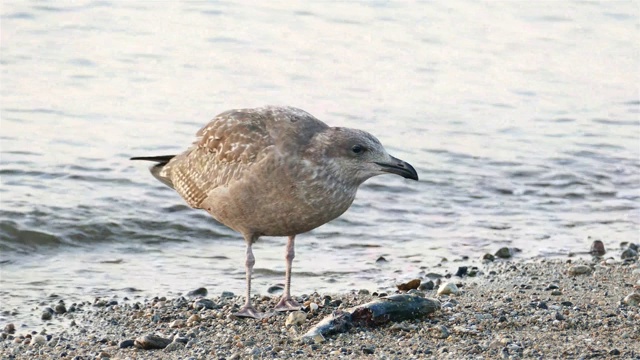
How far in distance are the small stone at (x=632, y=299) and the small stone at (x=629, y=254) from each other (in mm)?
1960

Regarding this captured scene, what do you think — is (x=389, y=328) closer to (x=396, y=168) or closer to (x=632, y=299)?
(x=396, y=168)

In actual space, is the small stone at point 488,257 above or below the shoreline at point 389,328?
below

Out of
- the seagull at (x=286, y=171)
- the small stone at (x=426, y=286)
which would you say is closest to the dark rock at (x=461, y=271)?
the small stone at (x=426, y=286)

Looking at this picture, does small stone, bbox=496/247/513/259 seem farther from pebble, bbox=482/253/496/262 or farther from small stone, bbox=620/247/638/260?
small stone, bbox=620/247/638/260

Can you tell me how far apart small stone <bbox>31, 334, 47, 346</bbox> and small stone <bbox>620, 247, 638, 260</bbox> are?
4.97m

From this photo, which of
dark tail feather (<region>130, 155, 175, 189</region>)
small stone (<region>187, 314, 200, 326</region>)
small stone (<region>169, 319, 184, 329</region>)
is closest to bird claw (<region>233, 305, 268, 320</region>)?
small stone (<region>187, 314, 200, 326</region>)

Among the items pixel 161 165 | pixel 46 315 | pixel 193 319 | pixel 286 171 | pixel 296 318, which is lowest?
pixel 46 315

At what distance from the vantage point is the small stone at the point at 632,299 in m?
7.76

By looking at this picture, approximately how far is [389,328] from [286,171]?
3.85 feet

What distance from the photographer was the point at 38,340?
24.7 ft

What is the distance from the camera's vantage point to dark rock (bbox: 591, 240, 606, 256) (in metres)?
10.1

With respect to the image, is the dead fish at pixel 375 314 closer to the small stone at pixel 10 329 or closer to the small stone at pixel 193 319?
the small stone at pixel 193 319

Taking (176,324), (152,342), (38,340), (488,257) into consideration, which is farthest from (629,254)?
(38,340)

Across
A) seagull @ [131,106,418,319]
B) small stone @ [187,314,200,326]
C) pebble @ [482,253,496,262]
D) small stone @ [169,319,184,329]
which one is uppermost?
seagull @ [131,106,418,319]
